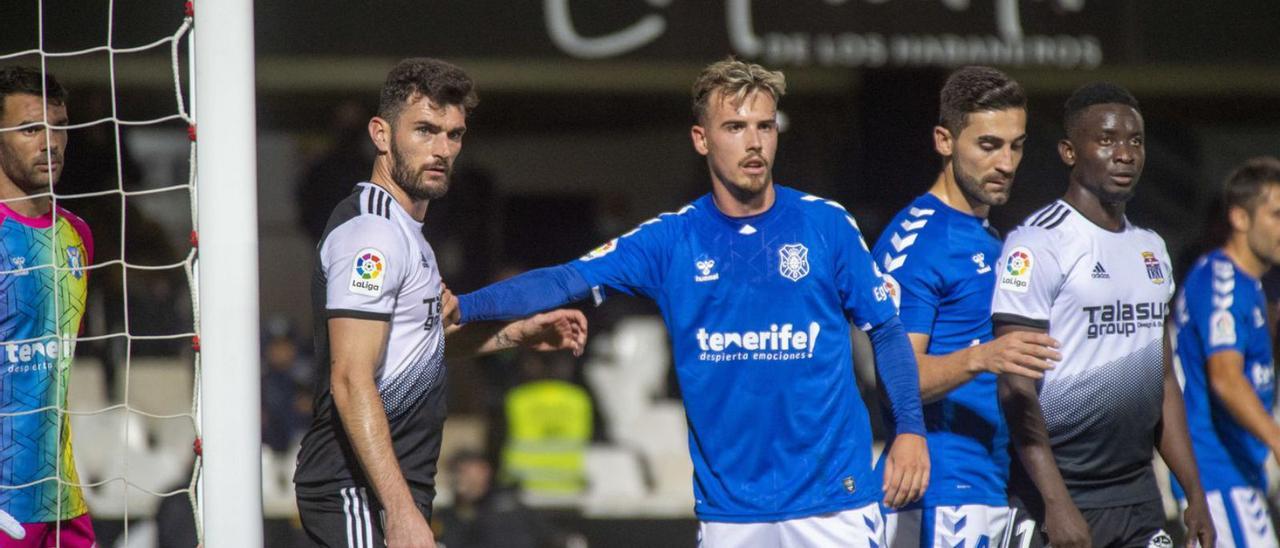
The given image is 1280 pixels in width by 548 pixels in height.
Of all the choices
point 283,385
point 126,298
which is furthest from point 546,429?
point 126,298

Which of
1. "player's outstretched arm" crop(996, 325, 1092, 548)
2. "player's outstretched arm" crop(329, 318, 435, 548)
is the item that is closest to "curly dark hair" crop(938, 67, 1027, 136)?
"player's outstretched arm" crop(996, 325, 1092, 548)

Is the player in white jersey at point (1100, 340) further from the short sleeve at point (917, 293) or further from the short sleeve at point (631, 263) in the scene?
the short sleeve at point (631, 263)

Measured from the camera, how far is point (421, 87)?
3.67 meters

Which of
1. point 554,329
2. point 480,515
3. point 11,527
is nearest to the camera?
point 554,329

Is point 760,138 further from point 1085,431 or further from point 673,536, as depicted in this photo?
point 673,536

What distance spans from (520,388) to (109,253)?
207 cm

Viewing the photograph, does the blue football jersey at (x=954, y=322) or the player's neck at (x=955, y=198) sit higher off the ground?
the player's neck at (x=955, y=198)

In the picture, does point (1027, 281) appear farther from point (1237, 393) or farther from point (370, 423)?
point (370, 423)

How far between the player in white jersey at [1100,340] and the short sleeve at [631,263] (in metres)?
0.97

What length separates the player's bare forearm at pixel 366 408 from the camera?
3348mm

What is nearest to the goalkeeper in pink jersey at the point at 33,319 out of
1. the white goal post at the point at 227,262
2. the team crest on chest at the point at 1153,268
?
the white goal post at the point at 227,262

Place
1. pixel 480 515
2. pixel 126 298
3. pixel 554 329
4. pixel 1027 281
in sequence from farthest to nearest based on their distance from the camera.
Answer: pixel 480 515 < pixel 126 298 < pixel 1027 281 < pixel 554 329

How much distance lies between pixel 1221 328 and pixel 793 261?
2.42 m

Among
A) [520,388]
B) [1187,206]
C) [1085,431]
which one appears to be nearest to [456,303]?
[1085,431]
